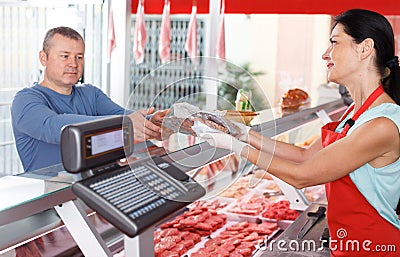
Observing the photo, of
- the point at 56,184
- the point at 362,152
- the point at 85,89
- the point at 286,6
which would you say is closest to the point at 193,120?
the point at 56,184

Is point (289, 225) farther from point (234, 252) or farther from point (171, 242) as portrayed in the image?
point (171, 242)

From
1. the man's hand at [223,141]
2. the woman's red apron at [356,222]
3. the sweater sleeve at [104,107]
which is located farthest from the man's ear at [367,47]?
the sweater sleeve at [104,107]

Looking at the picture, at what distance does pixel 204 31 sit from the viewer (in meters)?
12.6

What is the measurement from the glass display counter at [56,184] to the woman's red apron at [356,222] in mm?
657

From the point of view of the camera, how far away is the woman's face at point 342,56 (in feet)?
6.76

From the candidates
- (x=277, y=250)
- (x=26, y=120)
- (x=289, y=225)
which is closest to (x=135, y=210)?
(x=26, y=120)

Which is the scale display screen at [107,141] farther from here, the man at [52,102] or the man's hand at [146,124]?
the man at [52,102]

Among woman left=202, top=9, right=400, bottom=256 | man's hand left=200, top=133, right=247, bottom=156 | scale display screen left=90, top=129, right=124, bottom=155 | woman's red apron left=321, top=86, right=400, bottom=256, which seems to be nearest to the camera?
scale display screen left=90, top=129, right=124, bottom=155

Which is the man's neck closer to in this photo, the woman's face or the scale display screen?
the woman's face

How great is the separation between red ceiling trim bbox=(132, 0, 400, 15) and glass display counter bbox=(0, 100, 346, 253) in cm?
374

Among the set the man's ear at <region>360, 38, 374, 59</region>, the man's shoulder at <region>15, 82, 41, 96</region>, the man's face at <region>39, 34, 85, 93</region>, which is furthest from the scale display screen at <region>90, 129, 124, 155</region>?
the man's face at <region>39, 34, 85, 93</region>

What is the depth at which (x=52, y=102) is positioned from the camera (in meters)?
2.62

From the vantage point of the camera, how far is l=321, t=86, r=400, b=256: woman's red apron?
7.04 ft

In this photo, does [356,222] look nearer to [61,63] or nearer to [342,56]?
[342,56]
